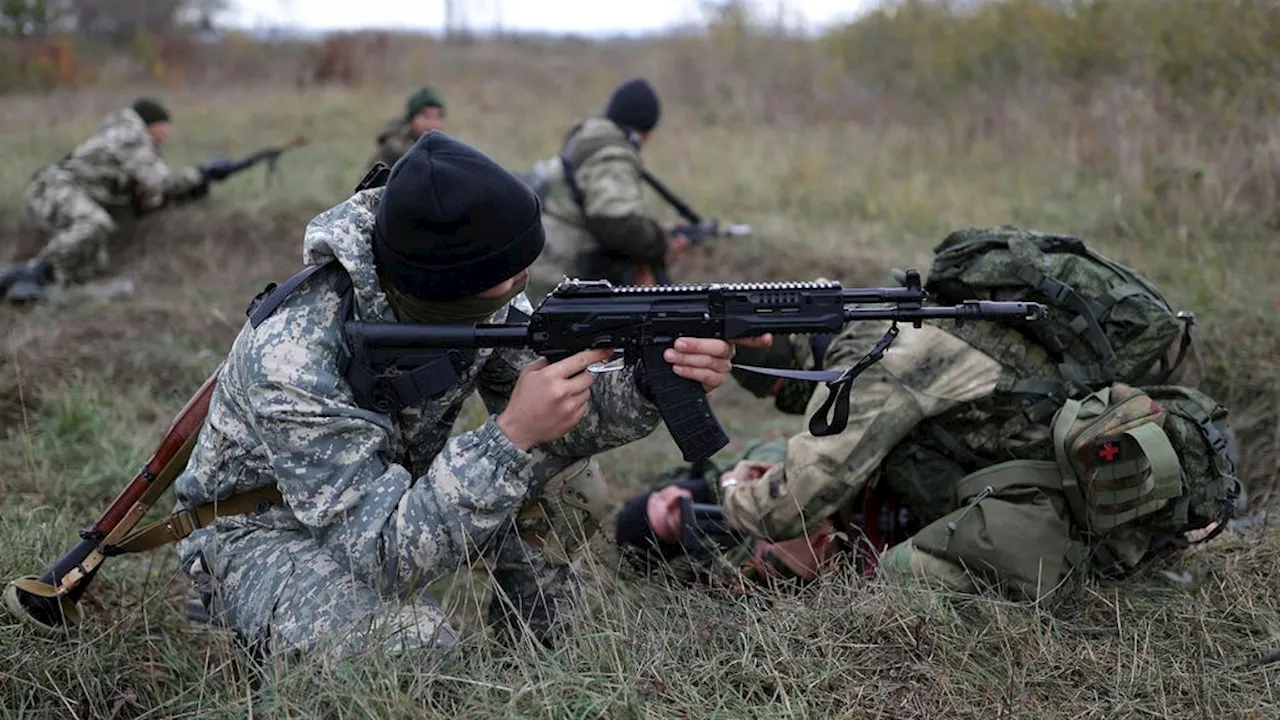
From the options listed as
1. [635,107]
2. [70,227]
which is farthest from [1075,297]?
[70,227]

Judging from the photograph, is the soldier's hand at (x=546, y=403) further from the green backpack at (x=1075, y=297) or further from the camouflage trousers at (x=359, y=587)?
the green backpack at (x=1075, y=297)

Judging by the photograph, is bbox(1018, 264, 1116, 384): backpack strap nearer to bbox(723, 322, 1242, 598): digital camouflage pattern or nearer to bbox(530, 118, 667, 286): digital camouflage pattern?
bbox(723, 322, 1242, 598): digital camouflage pattern

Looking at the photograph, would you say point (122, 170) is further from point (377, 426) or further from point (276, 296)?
point (377, 426)

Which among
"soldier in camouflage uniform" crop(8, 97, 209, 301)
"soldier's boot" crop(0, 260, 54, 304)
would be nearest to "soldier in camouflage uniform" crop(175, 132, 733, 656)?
"soldier's boot" crop(0, 260, 54, 304)

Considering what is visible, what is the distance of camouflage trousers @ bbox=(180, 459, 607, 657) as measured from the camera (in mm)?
2578

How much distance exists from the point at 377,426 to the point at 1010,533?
169cm

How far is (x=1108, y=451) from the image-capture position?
113 inches

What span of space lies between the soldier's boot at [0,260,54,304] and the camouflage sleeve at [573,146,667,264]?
13.0ft

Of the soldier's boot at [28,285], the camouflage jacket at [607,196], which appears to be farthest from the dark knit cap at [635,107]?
the soldier's boot at [28,285]

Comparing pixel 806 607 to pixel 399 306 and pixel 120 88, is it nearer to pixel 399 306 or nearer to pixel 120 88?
pixel 399 306

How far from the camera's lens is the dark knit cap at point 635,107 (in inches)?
268

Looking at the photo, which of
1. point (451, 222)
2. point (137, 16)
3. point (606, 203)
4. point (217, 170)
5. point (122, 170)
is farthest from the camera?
point (137, 16)

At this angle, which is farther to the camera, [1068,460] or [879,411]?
[879,411]

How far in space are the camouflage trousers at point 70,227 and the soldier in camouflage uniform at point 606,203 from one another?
158 inches
